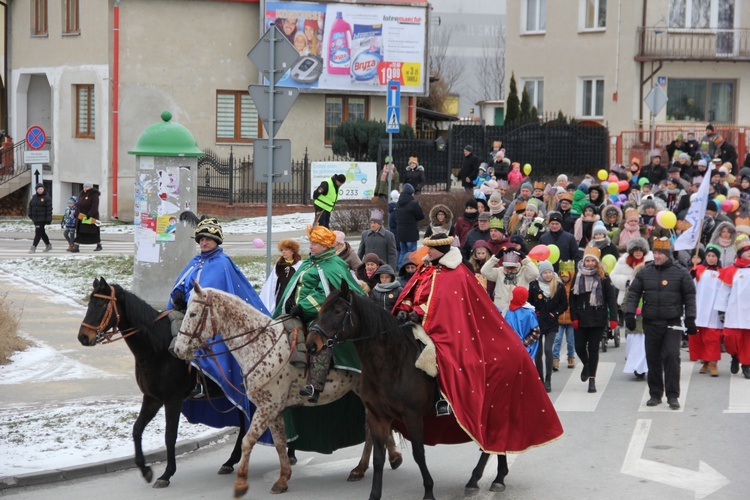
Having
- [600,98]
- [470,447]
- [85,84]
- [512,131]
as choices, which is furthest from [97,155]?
[470,447]

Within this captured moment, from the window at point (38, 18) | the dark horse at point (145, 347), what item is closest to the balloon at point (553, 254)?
the dark horse at point (145, 347)

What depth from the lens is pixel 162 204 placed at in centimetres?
1738

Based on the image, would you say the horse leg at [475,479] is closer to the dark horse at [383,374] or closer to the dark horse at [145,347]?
→ the dark horse at [383,374]

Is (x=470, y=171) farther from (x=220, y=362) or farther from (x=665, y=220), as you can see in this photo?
(x=220, y=362)

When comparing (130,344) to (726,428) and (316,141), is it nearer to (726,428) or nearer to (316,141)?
(726,428)

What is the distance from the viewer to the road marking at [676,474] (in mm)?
9562

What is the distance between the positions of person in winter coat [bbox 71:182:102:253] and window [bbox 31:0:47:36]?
46.2 ft

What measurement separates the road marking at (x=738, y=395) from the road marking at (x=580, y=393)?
147 centimetres

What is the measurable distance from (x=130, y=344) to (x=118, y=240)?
21298 mm

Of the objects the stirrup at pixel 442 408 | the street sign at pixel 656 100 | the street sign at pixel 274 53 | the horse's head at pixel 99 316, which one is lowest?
the stirrup at pixel 442 408

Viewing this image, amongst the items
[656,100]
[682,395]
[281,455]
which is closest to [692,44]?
[656,100]

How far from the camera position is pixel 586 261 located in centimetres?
1443

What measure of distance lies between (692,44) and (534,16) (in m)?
6.44

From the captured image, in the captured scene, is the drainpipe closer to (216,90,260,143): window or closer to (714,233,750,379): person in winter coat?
(216,90,260,143): window
